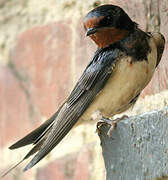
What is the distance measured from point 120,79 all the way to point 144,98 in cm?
9

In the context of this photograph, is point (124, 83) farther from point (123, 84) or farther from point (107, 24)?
point (107, 24)

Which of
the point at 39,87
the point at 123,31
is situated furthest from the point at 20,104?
the point at 123,31

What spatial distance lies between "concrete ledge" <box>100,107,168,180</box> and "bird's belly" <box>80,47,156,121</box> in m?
0.17

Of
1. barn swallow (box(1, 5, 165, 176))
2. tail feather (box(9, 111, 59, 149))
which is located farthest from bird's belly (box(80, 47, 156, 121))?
tail feather (box(9, 111, 59, 149))

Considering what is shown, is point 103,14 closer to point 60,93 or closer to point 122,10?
point 122,10

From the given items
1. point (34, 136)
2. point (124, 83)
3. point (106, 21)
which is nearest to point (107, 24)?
point (106, 21)

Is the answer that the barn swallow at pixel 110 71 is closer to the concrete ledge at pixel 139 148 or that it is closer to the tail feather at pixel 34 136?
the tail feather at pixel 34 136

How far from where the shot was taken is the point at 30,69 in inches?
56.9

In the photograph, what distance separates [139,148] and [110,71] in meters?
0.25

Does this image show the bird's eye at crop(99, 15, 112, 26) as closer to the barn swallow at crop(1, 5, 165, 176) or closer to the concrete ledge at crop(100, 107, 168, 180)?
the barn swallow at crop(1, 5, 165, 176)

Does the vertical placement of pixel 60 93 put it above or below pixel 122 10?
below

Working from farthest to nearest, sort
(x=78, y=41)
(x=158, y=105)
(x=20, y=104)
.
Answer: (x=20, y=104)
(x=78, y=41)
(x=158, y=105)

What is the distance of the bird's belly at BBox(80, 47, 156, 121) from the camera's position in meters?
1.14

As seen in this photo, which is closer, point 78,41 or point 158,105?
point 158,105
